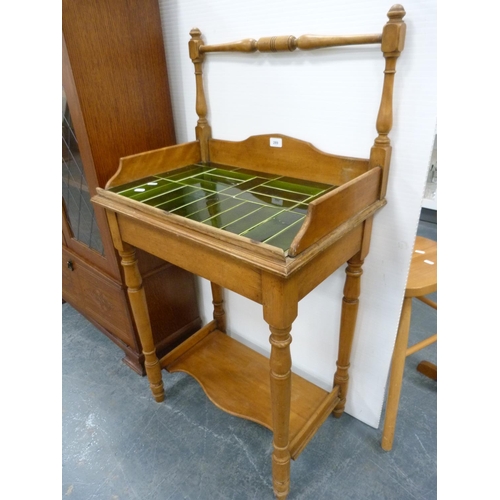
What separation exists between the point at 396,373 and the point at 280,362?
50cm

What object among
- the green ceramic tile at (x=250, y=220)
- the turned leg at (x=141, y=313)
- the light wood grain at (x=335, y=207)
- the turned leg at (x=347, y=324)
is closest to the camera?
the light wood grain at (x=335, y=207)

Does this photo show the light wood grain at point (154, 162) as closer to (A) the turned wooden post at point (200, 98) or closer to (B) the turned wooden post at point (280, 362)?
(A) the turned wooden post at point (200, 98)

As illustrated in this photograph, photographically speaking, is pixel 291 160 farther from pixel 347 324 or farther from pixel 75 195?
pixel 75 195

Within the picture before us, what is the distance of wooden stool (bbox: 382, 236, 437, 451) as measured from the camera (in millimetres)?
1048

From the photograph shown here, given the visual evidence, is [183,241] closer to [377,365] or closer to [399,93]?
[399,93]

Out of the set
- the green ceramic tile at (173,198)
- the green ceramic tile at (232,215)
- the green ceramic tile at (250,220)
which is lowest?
the green ceramic tile at (173,198)

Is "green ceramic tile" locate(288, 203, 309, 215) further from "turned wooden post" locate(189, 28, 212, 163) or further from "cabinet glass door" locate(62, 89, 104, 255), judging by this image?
"cabinet glass door" locate(62, 89, 104, 255)

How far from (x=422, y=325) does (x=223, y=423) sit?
1093mm

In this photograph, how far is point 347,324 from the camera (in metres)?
1.15

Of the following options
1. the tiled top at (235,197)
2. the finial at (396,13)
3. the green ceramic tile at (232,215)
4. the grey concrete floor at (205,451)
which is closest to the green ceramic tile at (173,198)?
the tiled top at (235,197)

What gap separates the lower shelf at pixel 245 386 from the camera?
1.22 metres

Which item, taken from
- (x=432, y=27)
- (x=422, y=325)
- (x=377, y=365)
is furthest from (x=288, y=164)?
(x=422, y=325)

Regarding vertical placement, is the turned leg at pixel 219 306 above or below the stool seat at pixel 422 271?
below

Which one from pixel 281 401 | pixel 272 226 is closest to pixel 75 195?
pixel 272 226
